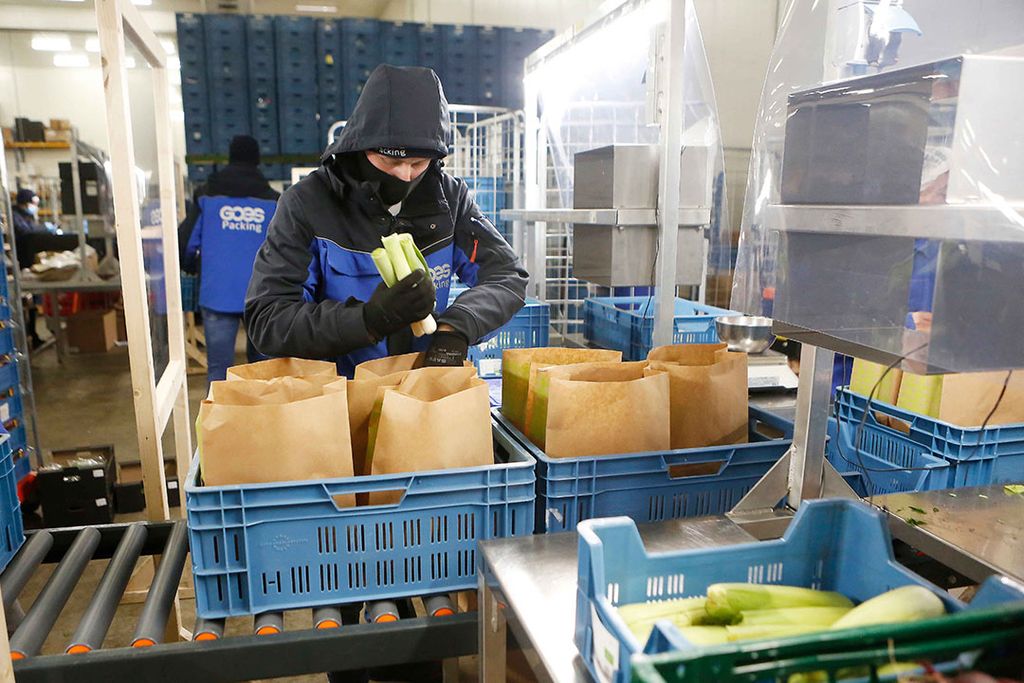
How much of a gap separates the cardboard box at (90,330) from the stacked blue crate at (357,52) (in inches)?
123

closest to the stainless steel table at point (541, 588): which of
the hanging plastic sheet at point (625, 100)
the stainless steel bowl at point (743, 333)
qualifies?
the hanging plastic sheet at point (625, 100)

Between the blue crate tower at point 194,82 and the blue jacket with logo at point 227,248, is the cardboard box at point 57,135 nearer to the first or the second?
the blue crate tower at point 194,82

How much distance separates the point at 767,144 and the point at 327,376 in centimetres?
86

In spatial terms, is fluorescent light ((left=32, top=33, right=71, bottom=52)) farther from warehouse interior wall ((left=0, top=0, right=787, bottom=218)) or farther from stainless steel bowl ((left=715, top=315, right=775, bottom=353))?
stainless steel bowl ((left=715, top=315, right=775, bottom=353))

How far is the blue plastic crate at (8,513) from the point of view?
4.43 feet

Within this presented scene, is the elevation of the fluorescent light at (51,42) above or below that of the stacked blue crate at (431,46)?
above

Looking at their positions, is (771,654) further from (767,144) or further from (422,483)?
(767,144)

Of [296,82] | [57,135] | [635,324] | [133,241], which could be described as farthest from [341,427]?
[57,135]

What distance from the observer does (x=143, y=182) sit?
7.91 feet

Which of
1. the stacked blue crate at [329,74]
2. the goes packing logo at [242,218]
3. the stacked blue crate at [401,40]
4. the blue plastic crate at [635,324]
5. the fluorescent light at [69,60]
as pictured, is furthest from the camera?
the fluorescent light at [69,60]

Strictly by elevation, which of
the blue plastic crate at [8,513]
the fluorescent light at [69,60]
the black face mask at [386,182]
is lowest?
the blue plastic crate at [8,513]

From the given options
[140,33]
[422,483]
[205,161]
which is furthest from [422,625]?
[205,161]

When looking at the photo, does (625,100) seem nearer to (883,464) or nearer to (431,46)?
(883,464)

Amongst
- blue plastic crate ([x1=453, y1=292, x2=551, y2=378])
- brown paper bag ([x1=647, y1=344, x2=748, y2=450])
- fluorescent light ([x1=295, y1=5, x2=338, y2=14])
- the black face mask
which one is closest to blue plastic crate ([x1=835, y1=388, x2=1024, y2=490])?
brown paper bag ([x1=647, y1=344, x2=748, y2=450])
